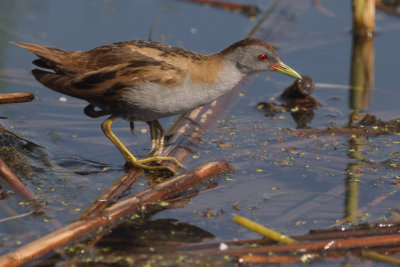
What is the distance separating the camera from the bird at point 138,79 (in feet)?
15.9

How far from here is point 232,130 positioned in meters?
5.96

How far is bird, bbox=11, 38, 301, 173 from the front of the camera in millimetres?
4844

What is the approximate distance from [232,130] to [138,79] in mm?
1393

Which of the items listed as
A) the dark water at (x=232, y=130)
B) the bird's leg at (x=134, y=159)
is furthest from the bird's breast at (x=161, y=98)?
the dark water at (x=232, y=130)

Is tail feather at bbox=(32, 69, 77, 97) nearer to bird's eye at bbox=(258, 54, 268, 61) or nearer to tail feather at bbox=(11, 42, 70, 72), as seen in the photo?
tail feather at bbox=(11, 42, 70, 72)

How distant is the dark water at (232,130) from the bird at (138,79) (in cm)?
48

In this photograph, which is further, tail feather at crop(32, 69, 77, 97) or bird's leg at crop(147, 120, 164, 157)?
bird's leg at crop(147, 120, 164, 157)

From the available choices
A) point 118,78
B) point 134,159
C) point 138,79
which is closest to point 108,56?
point 118,78

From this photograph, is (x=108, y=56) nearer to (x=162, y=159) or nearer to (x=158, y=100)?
(x=158, y=100)

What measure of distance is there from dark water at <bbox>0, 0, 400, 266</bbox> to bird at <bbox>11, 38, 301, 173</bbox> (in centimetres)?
48

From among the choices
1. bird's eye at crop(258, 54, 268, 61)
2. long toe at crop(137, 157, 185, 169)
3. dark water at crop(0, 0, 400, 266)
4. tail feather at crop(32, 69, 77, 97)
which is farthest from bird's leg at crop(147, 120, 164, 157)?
bird's eye at crop(258, 54, 268, 61)

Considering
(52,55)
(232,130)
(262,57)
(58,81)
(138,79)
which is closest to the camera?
(138,79)

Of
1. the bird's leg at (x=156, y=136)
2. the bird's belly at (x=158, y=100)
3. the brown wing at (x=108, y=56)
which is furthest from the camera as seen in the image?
the bird's leg at (x=156, y=136)

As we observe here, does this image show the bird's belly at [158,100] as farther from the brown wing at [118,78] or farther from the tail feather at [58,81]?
the tail feather at [58,81]
